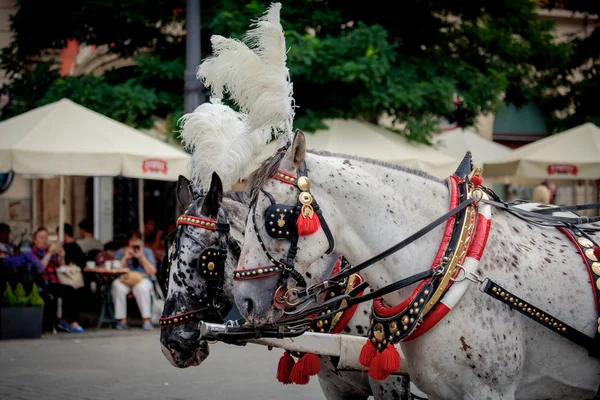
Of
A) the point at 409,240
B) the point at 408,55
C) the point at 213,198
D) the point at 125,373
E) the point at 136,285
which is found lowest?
the point at 125,373

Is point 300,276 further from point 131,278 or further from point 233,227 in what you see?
point 131,278

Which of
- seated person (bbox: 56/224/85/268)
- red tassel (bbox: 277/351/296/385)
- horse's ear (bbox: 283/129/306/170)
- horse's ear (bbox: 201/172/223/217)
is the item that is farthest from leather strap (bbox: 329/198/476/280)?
seated person (bbox: 56/224/85/268)

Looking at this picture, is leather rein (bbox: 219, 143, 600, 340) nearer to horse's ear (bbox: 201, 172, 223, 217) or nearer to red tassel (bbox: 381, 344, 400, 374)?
red tassel (bbox: 381, 344, 400, 374)

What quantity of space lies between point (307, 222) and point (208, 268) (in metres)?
1.32

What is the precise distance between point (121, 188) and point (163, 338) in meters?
13.1

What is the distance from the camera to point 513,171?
12.8 m

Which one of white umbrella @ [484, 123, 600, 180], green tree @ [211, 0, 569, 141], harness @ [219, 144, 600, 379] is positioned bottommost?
harness @ [219, 144, 600, 379]

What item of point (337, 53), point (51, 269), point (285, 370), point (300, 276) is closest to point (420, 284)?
point (300, 276)

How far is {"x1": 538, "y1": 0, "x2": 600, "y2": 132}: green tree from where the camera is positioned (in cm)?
1689

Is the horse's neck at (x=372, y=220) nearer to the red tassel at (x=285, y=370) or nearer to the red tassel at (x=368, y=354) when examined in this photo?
the red tassel at (x=368, y=354)

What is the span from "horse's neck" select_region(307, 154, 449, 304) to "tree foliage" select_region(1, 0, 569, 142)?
7.88m

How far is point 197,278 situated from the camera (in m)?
4.65

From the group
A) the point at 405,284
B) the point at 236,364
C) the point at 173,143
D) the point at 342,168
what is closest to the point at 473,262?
the point at 405,284

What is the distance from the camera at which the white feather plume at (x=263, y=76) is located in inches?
145
